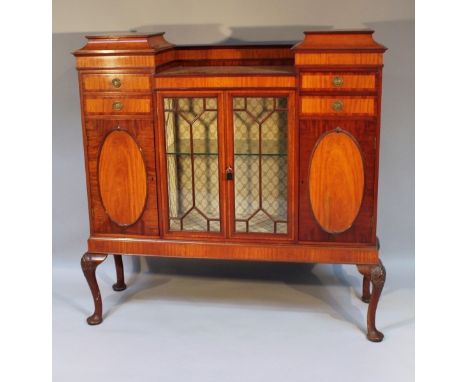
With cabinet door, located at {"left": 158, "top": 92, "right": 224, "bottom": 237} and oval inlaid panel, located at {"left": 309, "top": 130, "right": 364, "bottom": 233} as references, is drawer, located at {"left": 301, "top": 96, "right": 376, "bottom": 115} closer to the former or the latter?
oval inlaid panel, located at {"left": 309, "top": 130, "right": 364, "bottom": 233}

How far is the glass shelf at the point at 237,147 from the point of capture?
263 cm

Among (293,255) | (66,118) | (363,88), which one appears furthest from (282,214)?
(66,118)

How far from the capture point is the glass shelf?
2627 mm

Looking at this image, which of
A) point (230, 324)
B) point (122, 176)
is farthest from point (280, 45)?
point (230, 324)

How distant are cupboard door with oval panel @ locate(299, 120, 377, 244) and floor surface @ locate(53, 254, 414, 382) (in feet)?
1.41

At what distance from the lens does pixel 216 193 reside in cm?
271

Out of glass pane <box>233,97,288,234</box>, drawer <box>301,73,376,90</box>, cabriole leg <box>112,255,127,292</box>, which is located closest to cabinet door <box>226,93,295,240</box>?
glass pane <box>233,97,288,234</box>

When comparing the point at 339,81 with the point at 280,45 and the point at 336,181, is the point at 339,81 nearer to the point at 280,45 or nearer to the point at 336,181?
the point at 336,181

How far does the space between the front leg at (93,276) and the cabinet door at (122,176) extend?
0.44ft

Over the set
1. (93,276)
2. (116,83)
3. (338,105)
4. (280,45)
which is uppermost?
(280,45)

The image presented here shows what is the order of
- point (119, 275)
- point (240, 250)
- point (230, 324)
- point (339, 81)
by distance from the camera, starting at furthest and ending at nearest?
1. point (119, 275)
2. point (230, 324)
3. point (240, 250)
4. point (339, 81)

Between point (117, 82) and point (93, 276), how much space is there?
0.84m

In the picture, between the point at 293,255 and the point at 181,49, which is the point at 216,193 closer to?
the point at 293,255

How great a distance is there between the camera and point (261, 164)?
2.66 meters
